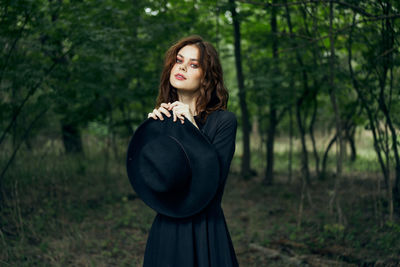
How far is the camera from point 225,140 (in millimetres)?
1870

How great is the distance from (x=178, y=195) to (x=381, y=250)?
3279mm

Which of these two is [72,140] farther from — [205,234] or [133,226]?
[205,234]

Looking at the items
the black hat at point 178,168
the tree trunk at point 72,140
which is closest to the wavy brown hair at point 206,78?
the black hat at point 178,168

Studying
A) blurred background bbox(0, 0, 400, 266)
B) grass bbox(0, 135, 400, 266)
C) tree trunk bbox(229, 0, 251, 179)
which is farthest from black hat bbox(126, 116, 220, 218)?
tree trunk bbox(229, 0, 251, 179)

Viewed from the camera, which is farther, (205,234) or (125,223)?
(125,223)

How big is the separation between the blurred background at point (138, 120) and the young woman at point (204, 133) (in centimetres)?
121

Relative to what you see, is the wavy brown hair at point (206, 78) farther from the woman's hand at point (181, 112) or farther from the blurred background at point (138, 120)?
the blurred background at point (138, 120)

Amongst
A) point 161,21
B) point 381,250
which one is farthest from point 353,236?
point 161,21

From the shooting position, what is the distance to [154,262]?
76.5 inches

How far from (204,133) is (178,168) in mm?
305

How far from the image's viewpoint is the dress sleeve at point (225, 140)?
6.00 ft

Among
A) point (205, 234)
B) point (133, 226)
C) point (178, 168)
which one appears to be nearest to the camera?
point (178, 168)

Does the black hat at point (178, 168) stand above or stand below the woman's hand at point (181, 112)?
below

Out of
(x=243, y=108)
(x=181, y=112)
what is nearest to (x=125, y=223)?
(x=243, y=108)
